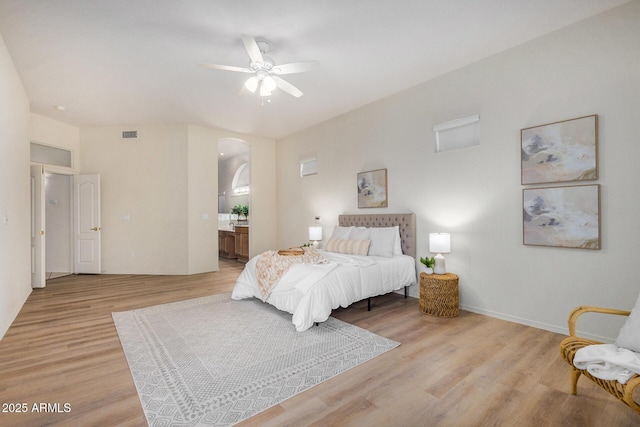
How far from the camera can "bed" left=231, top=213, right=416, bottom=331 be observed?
10.6 ft

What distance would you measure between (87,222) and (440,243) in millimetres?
6883

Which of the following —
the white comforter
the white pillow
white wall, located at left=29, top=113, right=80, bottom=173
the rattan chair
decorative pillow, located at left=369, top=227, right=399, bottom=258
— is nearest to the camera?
the rattan chair

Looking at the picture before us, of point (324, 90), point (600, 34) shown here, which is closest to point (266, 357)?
point (324, 90)

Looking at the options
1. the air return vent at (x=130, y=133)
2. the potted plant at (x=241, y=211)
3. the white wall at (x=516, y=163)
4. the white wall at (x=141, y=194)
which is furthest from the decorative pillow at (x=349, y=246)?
the potted plant at (x=241, y=211)

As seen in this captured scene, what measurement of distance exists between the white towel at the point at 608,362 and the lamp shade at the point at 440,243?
196 cm

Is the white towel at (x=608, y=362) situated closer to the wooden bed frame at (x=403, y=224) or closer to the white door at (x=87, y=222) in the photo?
the wooden bed frame at (x=403, y=224)

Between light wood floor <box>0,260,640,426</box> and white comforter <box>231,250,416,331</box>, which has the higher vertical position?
white comforter <box>231,250,416,331</box>

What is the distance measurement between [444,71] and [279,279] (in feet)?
11.5

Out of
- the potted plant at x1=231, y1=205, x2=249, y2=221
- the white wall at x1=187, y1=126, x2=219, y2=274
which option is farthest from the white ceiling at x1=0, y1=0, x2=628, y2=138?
the potted plant at x1=231, y1=205, x2=249, y2=221

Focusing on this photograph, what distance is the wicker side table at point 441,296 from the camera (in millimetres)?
3609

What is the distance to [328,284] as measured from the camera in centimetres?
330

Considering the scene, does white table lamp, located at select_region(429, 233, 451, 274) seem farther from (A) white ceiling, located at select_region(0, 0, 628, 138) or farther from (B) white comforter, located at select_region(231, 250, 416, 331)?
(A) white ceiling, located at select_region(0, 0, 628, 138)

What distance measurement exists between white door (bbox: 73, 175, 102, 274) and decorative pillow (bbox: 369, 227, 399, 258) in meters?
5.75

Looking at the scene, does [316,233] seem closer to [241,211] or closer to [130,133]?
[241,211]
